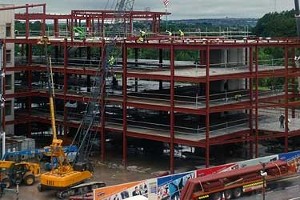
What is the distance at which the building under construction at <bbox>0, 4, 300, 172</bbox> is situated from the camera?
2633 inches

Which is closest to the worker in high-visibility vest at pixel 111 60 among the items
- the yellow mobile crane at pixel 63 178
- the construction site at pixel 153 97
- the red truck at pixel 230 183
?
the construction site at pixel 153 97

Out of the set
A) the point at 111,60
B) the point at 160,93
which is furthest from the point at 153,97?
the point at 111,60

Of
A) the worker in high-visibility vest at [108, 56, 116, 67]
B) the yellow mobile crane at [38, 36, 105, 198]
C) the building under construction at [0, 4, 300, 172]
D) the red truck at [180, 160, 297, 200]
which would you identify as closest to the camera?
the red truck at [180, 160, 297, 200]

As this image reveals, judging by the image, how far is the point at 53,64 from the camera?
281ft

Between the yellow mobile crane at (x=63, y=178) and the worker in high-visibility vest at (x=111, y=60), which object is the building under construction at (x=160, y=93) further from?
the yellow mobile crane at (x=63, y=178)

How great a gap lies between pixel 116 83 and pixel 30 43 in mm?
12830

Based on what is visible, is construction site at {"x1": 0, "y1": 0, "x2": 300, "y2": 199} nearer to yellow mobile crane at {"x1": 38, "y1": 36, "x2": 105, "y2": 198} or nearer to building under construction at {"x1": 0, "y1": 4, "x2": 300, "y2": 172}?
building under construction at {"x1": 0, "y1": 4, "x2": 300, "y2": 172}

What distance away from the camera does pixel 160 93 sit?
78.1m

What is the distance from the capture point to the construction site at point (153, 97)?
67.2 meters

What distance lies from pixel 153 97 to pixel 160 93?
3.12 meters

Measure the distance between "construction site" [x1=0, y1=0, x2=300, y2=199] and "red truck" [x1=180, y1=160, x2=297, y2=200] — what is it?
7.92 meters

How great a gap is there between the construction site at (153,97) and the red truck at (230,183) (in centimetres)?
792

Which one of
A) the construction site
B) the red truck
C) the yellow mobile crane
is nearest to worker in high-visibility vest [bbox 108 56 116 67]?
the construction site

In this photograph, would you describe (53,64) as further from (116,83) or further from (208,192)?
(208,192)
